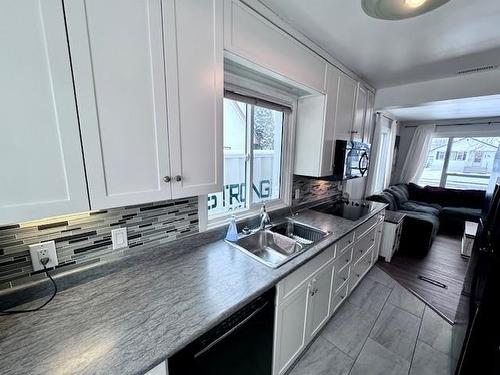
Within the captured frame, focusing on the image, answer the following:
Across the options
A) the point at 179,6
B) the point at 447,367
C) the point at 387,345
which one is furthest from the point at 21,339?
the point at 447,367

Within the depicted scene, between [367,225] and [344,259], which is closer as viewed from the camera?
[344,259]

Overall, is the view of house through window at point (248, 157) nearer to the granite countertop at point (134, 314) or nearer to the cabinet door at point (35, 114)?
the granite countertop at point (134, 314)

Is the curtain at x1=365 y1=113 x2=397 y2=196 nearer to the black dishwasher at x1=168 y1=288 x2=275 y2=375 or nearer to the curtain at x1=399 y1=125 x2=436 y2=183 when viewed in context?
the curtain at x1=399 y1=125 x2=436 y2=183

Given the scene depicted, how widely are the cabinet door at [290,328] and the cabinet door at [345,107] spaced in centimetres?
157

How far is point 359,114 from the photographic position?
2.46 m

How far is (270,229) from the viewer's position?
1.77 metres

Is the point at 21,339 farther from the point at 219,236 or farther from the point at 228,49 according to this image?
the point at 228,49

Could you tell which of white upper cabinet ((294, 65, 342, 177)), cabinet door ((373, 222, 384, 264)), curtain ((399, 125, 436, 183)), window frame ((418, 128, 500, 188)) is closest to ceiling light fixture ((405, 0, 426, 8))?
white upper cabinet ((294, 65, 342, 177))

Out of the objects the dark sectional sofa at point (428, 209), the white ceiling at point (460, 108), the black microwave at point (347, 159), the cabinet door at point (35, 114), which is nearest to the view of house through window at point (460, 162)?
the dark sectional sofa at point (428, 209)

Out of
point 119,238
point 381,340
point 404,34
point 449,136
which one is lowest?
point 381,340

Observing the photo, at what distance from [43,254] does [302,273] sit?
52.2 inches

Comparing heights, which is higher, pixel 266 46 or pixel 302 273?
pixel 266 46

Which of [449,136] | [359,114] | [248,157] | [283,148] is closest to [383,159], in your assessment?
[449,136]

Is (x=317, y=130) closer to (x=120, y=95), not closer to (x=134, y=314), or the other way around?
(x=120, y=95)
